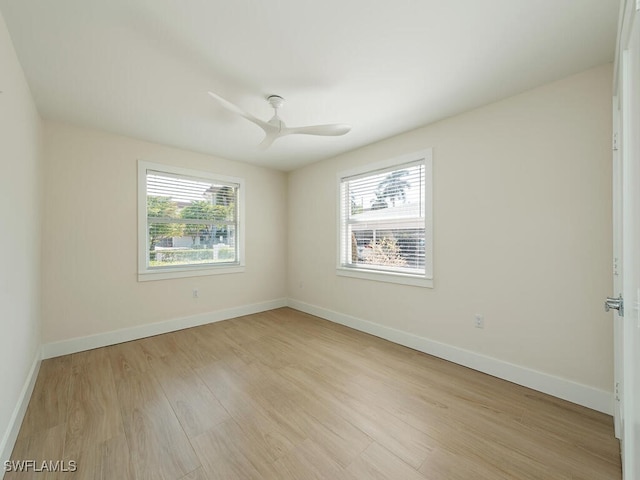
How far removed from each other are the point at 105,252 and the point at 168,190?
104cm

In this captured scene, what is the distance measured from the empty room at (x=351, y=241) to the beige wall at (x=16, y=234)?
0.10 feet

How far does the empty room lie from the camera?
1440 mm

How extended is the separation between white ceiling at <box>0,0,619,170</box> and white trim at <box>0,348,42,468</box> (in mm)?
2299

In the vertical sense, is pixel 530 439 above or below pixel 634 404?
below

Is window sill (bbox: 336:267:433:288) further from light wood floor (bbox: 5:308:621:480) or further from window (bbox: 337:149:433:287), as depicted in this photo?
light wood floor (bbox: 5:308:621:480)

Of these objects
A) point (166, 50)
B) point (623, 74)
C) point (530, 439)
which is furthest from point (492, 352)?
point (166, 50)

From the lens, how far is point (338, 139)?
10.5 ft

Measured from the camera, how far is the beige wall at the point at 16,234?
1463mm

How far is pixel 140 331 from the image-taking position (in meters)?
3.21

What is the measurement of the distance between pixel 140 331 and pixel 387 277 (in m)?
3.09

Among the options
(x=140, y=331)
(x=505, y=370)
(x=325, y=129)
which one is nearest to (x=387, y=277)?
(x=505, y=370)

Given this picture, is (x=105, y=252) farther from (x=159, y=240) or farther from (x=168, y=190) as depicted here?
(x=168, y=190)

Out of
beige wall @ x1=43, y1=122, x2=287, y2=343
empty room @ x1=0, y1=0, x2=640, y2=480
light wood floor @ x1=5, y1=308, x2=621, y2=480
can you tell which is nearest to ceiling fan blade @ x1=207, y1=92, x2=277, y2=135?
empty room @ x1=0, y1=0, x2=640, y2=480

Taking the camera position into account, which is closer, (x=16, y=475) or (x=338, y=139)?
(x=16, y=475)
